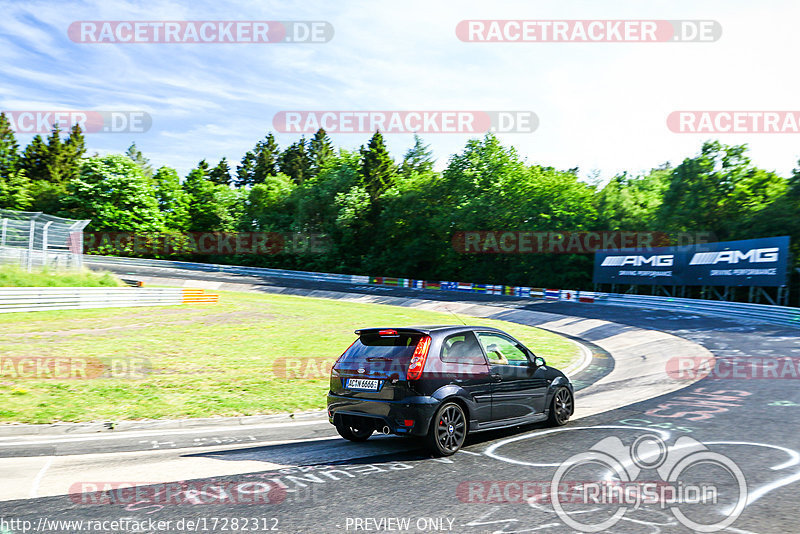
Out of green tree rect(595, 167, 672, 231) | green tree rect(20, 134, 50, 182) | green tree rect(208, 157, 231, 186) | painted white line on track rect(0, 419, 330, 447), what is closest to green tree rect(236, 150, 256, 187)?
green tree rect(208, 157, 231, 186)

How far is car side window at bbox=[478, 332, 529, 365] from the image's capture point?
7.91m

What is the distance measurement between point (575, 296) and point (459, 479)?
3325 centimetres

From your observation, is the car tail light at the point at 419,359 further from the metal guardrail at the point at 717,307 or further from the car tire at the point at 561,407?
the metal guardrail at the point at 717,307

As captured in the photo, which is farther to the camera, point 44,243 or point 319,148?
point 319,148

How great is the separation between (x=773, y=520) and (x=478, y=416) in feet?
11.1

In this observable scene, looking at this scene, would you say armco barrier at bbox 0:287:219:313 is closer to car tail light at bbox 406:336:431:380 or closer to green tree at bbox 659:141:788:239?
car tail light at bbox 406:336:431:380

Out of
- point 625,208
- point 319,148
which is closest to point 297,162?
point 319,148

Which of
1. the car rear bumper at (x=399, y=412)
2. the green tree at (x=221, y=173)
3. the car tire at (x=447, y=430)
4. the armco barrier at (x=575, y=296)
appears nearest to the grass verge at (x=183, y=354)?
the car rear bumper at (x=399, y=412)

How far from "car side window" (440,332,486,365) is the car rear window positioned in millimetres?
419

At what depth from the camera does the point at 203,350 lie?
15672 millimetres

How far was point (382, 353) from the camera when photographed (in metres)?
7.34

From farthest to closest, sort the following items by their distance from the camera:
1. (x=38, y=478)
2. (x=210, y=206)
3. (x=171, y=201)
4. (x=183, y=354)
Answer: (x=210, y=206) < (x=171, y=201) < (x=183, y=354) < (x=38, y=478)

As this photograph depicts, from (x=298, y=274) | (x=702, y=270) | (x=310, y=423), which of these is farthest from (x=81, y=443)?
(x=298, y=274)

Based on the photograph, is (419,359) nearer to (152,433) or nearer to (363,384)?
(363,384)
